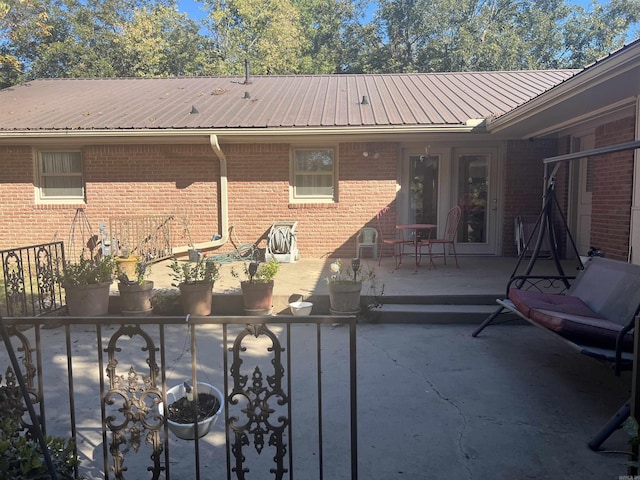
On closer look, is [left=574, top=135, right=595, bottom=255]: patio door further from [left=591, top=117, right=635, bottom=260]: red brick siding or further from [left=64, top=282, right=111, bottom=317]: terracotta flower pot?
[left=64, top=282, right=111, bottom=317]: terracotta flower pot

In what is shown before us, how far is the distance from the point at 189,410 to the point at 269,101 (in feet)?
28.3

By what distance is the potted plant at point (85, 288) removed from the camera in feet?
17.2

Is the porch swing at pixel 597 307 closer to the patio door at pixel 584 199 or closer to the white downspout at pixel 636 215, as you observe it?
the white downspout at pixel 636 215

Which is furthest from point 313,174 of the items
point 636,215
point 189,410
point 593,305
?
point 189,410

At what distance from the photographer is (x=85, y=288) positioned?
206 inches

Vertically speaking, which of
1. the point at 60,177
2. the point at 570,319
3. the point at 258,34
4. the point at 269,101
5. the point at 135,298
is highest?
the point at 258,34

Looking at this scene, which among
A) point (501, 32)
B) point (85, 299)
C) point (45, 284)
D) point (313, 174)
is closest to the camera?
point (85, 299)

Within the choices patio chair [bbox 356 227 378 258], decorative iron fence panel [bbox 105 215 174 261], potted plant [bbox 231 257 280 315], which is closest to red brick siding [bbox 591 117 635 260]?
patio chair [bbox 356 227 378 258]

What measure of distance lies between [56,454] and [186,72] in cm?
2374

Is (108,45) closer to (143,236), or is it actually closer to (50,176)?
(50,176)

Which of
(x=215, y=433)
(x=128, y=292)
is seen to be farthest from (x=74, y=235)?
(x=215, y=433)

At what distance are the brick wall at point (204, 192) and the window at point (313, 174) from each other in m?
0.21

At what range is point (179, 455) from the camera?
103 inches

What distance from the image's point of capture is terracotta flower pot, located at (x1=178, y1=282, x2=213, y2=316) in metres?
5.38
